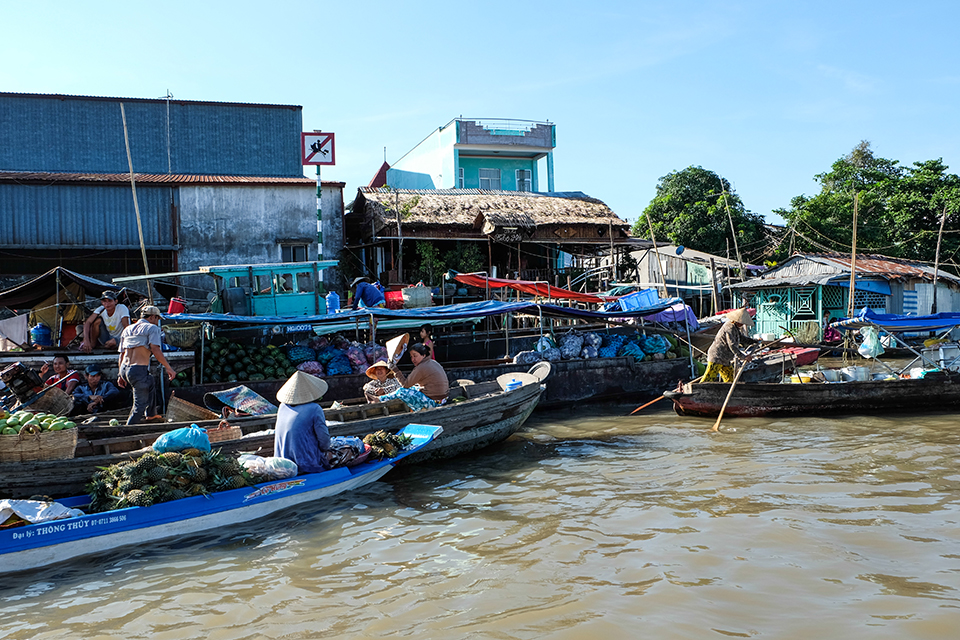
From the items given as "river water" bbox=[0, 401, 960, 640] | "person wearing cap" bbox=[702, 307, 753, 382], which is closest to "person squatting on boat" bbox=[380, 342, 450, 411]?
"river water" bbox=[0, 401, 960, 640]

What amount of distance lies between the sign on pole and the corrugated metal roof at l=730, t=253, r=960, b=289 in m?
13.5

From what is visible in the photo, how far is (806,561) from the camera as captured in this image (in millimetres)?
5492

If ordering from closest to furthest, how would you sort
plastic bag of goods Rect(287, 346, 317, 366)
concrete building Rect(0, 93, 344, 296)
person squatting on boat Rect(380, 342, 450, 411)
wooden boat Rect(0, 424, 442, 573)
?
wooden boat Rect(0, 424, 442, 573) → person squatting on boat Rect(380, 342, 450, 411) → plastic bag of goods Rect(287, 346, 317, 366) → concrete building Rect(0, 93, 344, 296)

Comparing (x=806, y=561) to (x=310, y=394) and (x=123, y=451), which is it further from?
(x=123, y=451)

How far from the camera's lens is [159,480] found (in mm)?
6145

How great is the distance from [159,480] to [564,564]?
3.57 metres

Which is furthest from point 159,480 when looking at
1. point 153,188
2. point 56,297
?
point 153,188

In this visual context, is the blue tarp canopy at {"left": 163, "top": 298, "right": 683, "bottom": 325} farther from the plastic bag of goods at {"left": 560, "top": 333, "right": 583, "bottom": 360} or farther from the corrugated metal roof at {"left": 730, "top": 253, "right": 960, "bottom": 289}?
the corrugated metal roof at {"left": 730, "top": 253, "right": 960, "bottom": 289}

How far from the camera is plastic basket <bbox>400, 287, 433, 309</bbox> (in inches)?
605

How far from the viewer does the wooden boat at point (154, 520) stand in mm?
5430

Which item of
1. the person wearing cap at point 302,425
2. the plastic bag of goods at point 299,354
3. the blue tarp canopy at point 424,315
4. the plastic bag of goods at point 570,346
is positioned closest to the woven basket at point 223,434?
the person wearing cap at point 302,425

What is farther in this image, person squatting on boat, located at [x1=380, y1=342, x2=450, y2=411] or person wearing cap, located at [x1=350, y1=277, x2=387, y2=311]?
person wearing cap, located at [x1=350, y1=277, x2=387, y2=311]

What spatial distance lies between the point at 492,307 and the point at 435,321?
3.84ft

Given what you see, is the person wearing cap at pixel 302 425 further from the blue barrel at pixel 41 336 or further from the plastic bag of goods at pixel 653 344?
the plastic bag of goods at pixel 653 344
